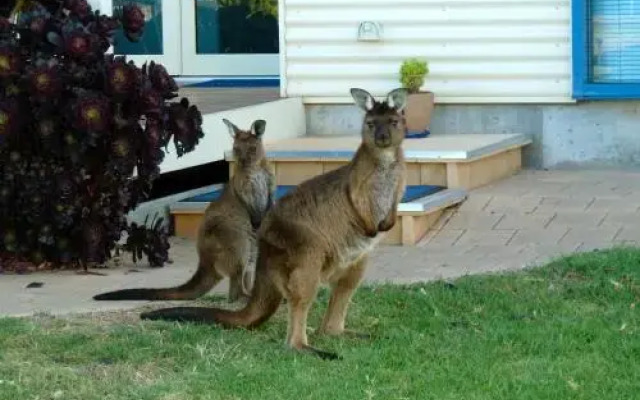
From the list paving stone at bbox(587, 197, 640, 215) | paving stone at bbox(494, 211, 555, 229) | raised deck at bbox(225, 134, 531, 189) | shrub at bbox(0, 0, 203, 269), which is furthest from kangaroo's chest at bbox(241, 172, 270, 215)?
paving stone at bbox(587, 197, 640, 215)

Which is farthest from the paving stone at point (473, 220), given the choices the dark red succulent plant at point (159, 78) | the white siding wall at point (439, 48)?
the dark red succulent plant at point (159, 78)

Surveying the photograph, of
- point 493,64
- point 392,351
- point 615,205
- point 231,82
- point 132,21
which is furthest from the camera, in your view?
point 231,82

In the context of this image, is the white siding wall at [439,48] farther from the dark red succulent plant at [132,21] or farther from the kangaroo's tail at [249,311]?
the kangaroo's tail at [249,311]

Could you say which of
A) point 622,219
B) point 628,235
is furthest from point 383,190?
point 622,219

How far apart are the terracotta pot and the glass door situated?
278 cm

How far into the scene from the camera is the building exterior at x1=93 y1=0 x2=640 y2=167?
12.7 meters

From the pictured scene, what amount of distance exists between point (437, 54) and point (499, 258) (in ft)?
12.2

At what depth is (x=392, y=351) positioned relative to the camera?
24.3 ft

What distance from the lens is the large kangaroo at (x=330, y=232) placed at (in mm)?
7484

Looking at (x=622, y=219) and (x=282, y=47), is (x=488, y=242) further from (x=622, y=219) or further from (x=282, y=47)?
(x=282, y=47)

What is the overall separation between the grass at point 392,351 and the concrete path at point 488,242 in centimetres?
68

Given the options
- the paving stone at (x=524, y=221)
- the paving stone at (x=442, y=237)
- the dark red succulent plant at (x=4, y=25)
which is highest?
the dark red succulent plant at (x=4, y=25)

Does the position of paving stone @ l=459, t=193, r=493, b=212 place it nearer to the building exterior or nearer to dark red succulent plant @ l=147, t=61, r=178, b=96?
the building exterior

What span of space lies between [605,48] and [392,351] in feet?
19.9
